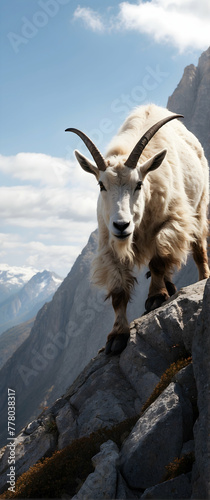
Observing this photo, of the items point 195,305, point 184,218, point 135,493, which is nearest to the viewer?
point 135,493

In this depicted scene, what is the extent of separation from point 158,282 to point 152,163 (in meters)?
2.38

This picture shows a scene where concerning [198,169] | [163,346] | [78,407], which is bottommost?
[78,407]

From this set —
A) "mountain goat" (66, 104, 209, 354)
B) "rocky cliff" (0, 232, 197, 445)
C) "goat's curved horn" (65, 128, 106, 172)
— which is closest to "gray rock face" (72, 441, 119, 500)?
"mountain goat" (66, 104, 209, 354)

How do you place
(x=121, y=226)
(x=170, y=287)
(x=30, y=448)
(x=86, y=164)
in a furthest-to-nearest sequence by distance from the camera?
1. (x=170, y=287)
2. (x=30, y=448)
3. (x=86, y=164)
4. (x=121, y=226)

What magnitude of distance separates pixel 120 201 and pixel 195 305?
82.9 inches

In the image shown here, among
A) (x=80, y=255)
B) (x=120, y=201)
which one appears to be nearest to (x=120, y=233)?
(x=120, y=201)

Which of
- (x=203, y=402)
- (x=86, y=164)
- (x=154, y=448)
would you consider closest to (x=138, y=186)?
(x=86, y=164)

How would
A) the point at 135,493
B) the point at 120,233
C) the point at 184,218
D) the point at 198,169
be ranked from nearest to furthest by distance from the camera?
the point at 135,493
the point at 120,233
the point at 184,218
the point at 198,169

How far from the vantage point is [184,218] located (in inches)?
330

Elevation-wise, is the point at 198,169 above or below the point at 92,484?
above

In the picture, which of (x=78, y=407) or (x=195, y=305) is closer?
(x=195, y=305)

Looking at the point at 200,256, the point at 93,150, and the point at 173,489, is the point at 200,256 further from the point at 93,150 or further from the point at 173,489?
the point at 173,489

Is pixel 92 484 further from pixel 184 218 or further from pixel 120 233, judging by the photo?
pixel 184 218

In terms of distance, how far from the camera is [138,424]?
505cm
